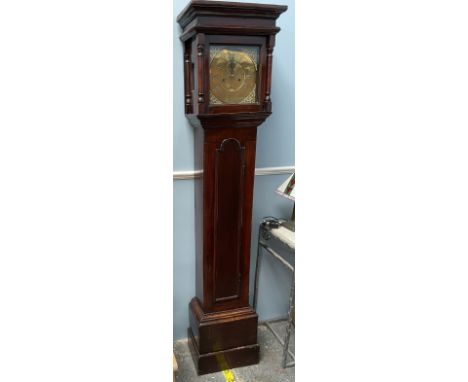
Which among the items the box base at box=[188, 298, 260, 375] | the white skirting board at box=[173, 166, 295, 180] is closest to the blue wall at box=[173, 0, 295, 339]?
the white skirting board at box=[173, 166, 295, 180]

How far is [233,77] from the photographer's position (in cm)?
173

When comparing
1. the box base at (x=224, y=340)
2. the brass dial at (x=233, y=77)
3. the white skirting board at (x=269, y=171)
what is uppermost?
the brass dial at (x=233, y=77)

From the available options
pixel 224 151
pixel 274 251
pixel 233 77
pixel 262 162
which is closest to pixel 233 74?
pixel 233 77

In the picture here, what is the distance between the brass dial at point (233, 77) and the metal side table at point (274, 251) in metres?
0.62

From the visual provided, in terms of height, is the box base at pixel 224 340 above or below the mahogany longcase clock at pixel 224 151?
below

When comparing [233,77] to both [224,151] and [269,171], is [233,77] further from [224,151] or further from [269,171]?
[269,171]

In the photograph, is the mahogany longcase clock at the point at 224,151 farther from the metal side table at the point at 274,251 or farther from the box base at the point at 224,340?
the metal side table at the point at 274,251

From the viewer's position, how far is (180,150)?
1.96 m

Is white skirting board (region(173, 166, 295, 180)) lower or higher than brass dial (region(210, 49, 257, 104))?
lower

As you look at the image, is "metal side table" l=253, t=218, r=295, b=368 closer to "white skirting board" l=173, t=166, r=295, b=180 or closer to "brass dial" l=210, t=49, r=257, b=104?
"white skirting board" l=173, t=166, r=295, b=180

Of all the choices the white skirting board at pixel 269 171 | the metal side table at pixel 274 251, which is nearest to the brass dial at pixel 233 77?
the white skirting board at pixel 269 171

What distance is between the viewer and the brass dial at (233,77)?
5.55ft

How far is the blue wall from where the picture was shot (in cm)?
195
